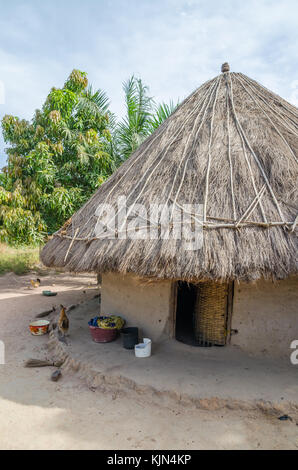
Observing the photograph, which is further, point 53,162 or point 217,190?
point 53,162

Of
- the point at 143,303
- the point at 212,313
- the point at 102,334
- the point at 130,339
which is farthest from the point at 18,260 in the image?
the point at 212,313

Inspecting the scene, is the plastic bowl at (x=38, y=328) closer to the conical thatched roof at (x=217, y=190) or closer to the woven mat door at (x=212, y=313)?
the conical thatched roof at (x=217, y=190)

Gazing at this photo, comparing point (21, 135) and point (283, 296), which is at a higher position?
point (21, 135)

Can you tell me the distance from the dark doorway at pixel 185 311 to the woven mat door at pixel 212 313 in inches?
21.3

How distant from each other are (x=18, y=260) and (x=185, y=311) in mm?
7515

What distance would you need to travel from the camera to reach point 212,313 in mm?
4504

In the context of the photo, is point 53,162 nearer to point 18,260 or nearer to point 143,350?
point 18,260

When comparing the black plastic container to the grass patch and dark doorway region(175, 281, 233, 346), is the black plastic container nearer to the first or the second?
dark doorway region(175, 281, 233, 346)

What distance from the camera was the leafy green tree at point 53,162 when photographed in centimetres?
807

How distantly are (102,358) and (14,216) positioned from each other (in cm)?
519

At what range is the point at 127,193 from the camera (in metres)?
4.53
